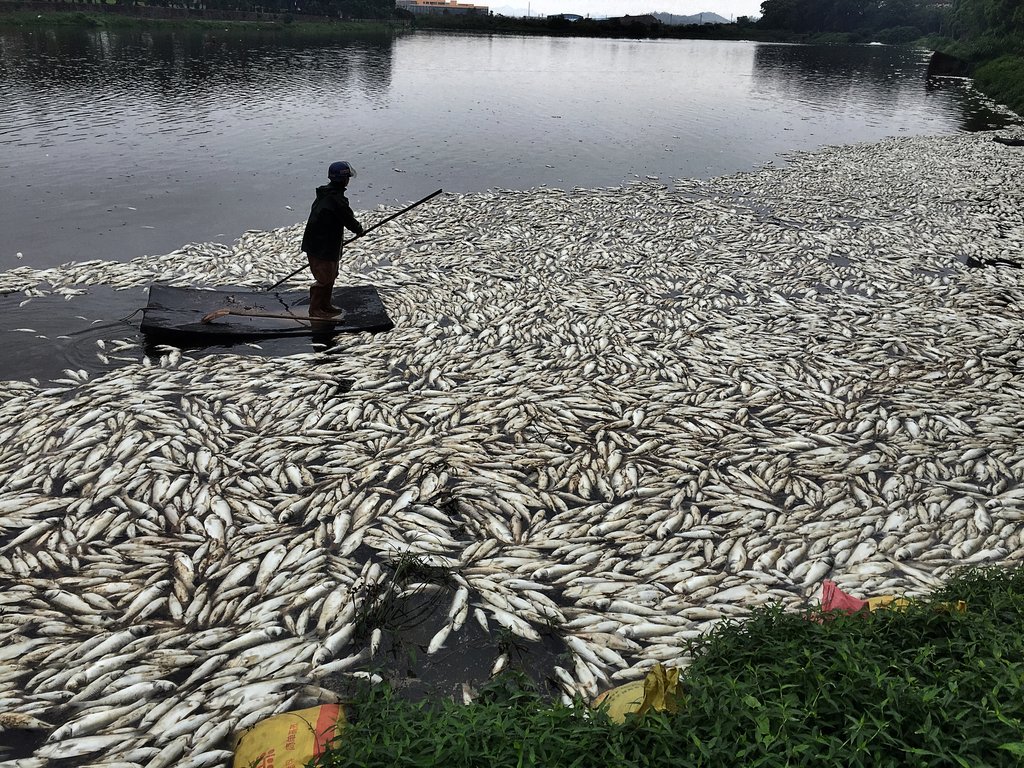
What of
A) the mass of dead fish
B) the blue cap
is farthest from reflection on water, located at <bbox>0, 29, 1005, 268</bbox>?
the blue cap

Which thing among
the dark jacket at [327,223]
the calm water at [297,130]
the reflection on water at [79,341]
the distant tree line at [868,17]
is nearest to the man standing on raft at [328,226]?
the dark jacket at [327,223]

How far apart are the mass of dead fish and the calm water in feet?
10.0

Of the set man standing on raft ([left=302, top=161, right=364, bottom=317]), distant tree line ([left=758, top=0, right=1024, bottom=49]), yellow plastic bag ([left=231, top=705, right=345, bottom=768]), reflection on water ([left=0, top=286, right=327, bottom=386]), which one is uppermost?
distant tree line ([left=758, top=0, right=1024, bottom=49])

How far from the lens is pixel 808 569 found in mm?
5555

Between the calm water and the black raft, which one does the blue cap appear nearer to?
the black raft

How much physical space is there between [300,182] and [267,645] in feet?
55.5

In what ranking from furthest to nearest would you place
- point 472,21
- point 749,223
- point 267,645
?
point 472,21, point 749,223, point 267,645

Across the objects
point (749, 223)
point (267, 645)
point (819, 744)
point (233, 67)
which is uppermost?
point (233, 67)

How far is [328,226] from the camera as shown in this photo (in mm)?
9062

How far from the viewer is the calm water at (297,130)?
1446 centimetres

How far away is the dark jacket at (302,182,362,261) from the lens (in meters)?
8.97

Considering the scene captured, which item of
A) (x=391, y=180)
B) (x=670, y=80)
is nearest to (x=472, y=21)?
(x=670, y=80)

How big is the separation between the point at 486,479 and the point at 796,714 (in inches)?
144

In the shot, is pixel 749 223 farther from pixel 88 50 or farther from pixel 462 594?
pixel 88 50
